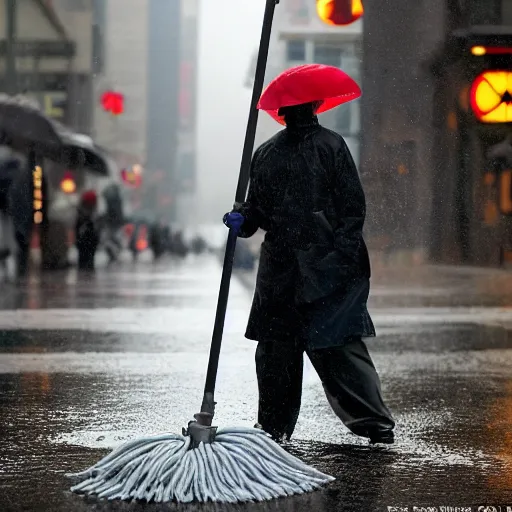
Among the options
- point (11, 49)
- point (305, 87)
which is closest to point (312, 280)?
point (305, 87)

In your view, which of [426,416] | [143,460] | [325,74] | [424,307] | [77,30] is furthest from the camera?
[77,30]

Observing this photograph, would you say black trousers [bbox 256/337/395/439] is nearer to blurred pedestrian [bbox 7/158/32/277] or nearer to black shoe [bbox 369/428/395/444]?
black shoe [bbox 369/428/395/444]

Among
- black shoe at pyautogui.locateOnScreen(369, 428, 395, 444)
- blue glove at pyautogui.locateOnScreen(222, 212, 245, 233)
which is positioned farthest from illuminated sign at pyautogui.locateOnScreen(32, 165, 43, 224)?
blue glove at pyautogui.locateOnScreen(222, 212, 245, 233)

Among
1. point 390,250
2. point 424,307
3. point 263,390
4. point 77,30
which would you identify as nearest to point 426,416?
point 263,390

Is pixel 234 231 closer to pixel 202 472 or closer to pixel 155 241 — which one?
pixel 202 472

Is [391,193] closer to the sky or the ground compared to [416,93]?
closer to the ground

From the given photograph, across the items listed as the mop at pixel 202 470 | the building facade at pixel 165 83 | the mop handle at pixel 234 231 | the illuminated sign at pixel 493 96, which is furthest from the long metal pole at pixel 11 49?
the building facade at pixel 165 83

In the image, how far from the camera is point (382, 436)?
205 inches

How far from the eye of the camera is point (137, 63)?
431ft

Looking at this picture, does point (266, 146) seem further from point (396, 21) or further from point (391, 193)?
point (391, 193)

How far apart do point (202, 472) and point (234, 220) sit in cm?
112

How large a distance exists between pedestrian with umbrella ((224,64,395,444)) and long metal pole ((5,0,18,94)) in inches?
796

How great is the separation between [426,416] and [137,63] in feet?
419

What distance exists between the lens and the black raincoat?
514cm
